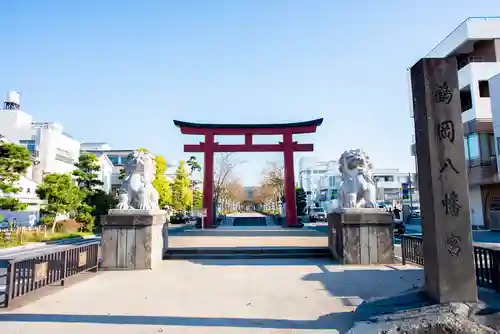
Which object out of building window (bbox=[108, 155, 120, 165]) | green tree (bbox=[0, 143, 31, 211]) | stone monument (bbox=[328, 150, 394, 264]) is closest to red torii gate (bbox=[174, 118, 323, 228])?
green tree (bbox=[0, 143, 31, 211])

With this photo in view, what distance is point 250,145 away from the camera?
22562mm

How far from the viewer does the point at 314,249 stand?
10039 mm

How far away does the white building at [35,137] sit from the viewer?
2928 cm

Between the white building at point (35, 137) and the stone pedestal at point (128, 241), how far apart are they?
24.7 metres

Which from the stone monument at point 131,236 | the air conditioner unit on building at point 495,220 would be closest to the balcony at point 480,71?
the air conditioner unit on building at point 495,220

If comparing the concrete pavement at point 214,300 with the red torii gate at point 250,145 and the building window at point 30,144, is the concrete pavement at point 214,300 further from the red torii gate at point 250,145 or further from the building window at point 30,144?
the building window at point 30,144

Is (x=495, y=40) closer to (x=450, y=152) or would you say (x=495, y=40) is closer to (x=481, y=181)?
(x=481, y=181)

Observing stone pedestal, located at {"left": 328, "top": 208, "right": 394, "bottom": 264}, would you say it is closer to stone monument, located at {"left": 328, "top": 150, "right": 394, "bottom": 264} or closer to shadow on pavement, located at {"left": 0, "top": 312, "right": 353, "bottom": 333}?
stone monument, located at {"left": 328, "top": 150, "right": 394, "bottom": 264}

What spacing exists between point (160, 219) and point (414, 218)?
29086mm

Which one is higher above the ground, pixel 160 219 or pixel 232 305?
pixel 160 219

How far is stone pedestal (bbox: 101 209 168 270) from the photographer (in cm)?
819

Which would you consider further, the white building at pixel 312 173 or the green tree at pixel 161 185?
the white building at pixel 312 173

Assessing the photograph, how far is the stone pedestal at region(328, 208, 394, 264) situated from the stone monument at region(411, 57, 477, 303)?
13.4ft

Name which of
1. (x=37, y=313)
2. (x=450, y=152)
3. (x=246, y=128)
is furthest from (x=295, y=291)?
(x=246, y=128)
